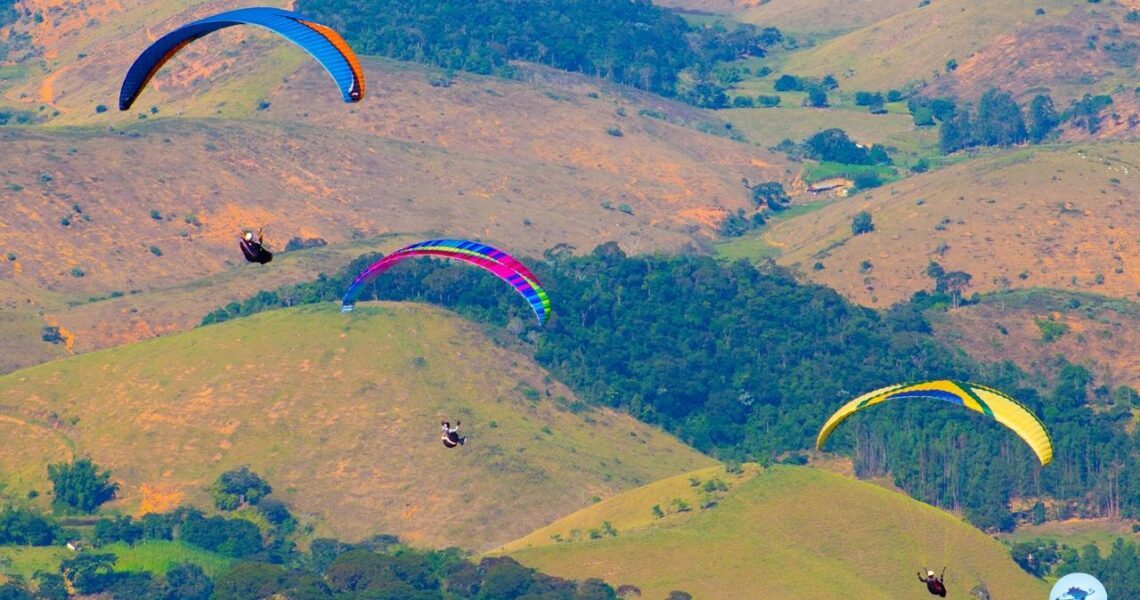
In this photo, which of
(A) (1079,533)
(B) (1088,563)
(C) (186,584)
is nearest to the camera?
(C) (186,584)

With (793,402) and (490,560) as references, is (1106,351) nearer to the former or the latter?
(793,402)

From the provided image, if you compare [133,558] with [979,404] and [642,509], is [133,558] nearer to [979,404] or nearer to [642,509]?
[642,509]

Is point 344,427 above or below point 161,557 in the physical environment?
above

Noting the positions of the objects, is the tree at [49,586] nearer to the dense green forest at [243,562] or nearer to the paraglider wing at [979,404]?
the dense green forest at [243,562]

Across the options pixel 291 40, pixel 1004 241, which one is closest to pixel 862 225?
pixel 1004 241

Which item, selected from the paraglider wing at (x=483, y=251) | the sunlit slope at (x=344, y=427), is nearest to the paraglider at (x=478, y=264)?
the paraglider wing at (x=483, y=251)
